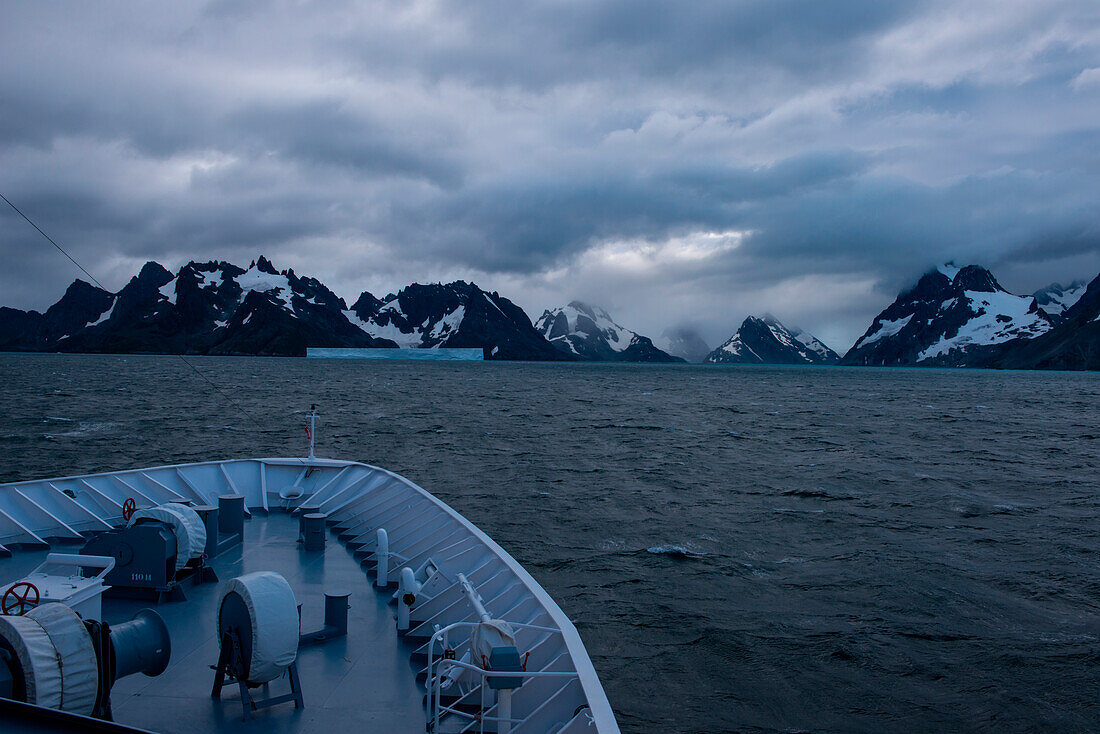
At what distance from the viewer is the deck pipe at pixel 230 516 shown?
53.4 ft

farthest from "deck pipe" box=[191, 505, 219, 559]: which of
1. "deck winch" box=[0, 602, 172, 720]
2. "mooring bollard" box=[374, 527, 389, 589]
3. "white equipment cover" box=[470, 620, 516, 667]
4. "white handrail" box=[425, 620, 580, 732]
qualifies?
"white equipment cover" box=[470, 620, 516, 667]

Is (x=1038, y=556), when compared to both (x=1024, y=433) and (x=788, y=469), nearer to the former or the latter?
(x=788, y=469)

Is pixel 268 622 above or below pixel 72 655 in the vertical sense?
below

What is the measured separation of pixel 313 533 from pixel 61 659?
33.6ft

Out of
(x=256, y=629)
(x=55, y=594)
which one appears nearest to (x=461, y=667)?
(x=256, y=629)

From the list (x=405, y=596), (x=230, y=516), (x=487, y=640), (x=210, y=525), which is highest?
(x=487, y=640)

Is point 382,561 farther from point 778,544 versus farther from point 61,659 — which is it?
point 778,544

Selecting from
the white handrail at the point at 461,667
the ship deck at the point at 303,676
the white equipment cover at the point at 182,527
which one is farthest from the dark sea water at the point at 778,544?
the white equipment cover at the point at 182,527

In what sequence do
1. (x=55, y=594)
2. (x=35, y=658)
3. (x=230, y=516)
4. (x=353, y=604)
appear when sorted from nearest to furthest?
(x=35, y=658) < (x=55, y=594) < (x=353, y=604) < (x=230, y=516)

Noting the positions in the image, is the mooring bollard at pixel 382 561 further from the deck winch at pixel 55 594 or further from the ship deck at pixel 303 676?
the deck winch at pixel 55 594

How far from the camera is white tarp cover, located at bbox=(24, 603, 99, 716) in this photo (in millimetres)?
6438

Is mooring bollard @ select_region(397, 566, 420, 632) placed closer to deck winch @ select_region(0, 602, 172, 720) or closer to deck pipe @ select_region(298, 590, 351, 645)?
deck pipe @ select_region(298, 590, 351, 645)

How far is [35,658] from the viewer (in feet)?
20.1

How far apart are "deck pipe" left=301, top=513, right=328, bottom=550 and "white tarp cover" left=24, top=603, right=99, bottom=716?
987cm
